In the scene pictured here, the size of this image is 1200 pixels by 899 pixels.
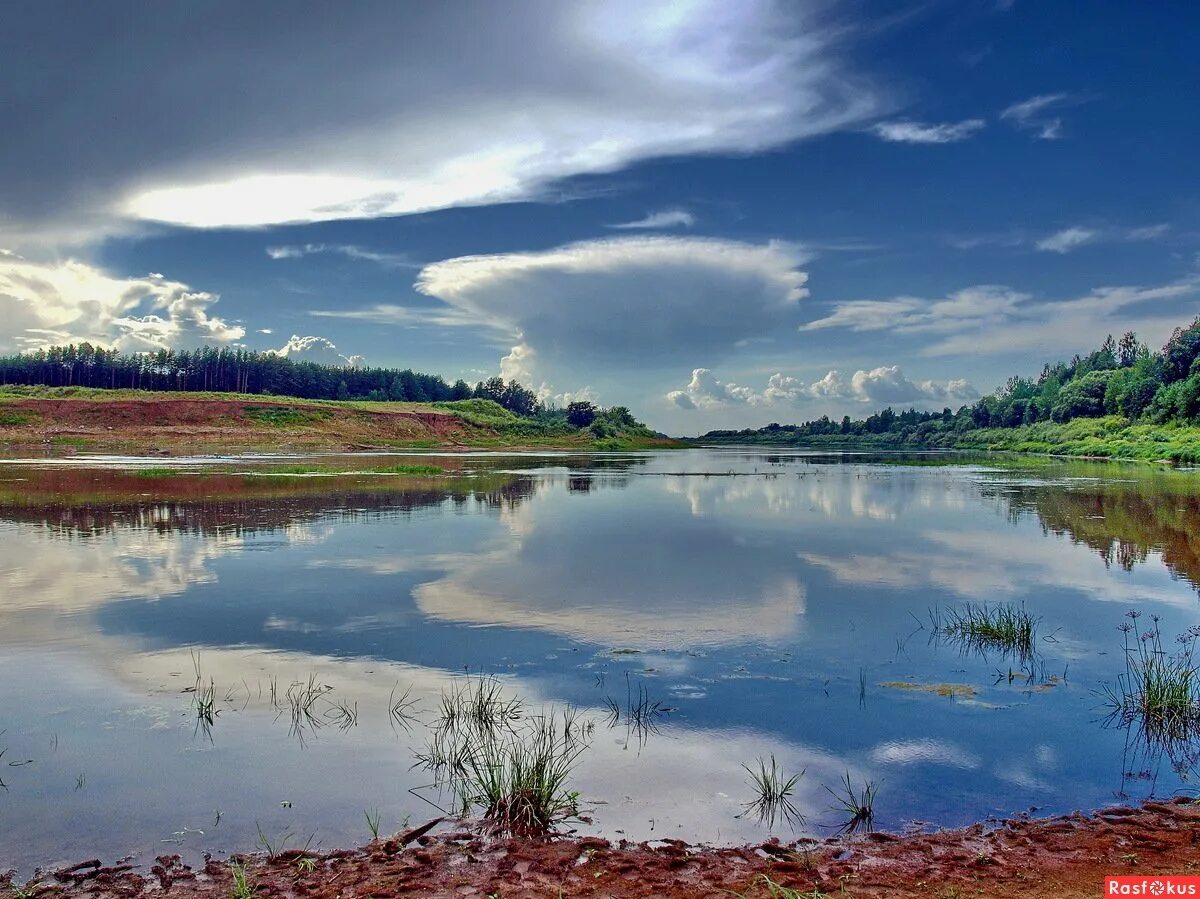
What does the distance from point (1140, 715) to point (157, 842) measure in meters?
10.2

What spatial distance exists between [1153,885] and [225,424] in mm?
95353

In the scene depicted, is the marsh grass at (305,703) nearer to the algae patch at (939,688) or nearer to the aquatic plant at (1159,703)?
the algae patch at (939,688)

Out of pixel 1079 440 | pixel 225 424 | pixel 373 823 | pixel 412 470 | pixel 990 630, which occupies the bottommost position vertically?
pixel 373 823

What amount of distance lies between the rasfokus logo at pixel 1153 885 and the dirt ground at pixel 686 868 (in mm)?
136

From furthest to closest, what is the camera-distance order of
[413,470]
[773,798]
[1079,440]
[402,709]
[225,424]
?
1. [1079,440]
2. [225,424]
3. [413,470]
4. [402,709]
5. [773,798]

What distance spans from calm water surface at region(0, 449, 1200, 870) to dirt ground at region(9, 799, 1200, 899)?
0.41m

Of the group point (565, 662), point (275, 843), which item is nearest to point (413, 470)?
point (565, 662)

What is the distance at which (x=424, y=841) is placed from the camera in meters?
6.40

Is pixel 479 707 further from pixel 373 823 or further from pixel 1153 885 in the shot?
pixel 1153 885

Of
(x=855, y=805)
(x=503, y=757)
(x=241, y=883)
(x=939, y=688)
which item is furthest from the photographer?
(x=939, y=688)

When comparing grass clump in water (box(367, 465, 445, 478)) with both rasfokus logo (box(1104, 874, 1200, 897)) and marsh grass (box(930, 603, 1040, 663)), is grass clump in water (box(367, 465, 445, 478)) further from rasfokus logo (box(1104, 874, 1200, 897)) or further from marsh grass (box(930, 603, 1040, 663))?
Answer: rasfokus logo (box(1104, 874, 1200, 897))

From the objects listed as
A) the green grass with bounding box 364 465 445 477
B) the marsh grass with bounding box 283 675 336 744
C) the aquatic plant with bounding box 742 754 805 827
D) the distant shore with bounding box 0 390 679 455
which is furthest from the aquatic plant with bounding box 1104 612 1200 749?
the distant shore with bounding box 0 390 679 455

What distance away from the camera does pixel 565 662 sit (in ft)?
37.5

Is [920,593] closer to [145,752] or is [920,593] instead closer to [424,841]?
[424,841]
